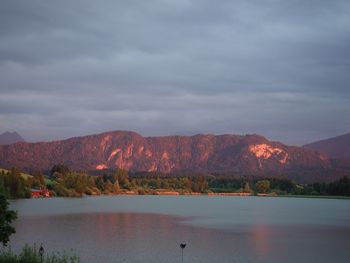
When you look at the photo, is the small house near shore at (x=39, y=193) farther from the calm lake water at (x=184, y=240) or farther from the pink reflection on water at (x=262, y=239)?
the pink reflection on water at (x=262, y=239)

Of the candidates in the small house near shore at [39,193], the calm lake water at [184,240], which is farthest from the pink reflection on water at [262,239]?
the small house near shore at [39,193]

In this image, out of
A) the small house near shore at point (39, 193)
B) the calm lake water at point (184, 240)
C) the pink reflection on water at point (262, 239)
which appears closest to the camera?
the calm lake water at point (184, 240)

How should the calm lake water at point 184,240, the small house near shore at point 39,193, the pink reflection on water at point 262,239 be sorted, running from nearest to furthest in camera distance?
1. the calm lake water at point 184,240
2. the pink reflection on water at point 262,239
3. the small house near shore at point 39,193

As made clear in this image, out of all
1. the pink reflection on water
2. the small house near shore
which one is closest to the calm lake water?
the pink reflection on water

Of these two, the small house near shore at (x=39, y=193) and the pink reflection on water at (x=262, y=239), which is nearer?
the pink reflection on water at (x=262, y=239)

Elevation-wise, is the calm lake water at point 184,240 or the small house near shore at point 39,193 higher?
the small house near shore at point 39,193

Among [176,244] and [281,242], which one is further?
[281,242]

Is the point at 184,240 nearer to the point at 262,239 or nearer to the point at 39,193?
the point at 262,239

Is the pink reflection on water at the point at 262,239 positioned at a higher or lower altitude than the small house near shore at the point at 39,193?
lower

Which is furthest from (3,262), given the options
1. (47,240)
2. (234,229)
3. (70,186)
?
(70,186)

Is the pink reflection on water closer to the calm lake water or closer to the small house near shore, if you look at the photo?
the calm lake water

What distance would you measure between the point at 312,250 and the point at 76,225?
29366mm

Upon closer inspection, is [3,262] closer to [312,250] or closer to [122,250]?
[122,250]

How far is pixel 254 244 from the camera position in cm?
5169
